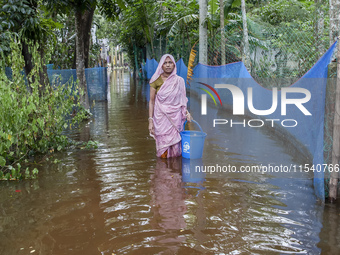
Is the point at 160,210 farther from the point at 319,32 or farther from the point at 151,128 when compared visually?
the point at 319,32

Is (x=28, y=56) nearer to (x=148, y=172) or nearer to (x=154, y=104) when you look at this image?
(x=154, y=104)

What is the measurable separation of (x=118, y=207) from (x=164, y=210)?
0.54 metres

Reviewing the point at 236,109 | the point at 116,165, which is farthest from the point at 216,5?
the point at 116,165

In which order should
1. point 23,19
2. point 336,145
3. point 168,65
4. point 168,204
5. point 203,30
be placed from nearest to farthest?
point 336,145
point 168,204
point 168,65
point 23,19
point 203,30

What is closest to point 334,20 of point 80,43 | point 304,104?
point 304,104

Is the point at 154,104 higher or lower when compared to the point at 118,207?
higher

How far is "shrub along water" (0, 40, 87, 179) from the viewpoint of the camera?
4.82m

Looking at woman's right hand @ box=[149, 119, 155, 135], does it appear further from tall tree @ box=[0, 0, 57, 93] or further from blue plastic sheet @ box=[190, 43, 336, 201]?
→ blue plastic sheet @ box=[190, 43, 336, 201]

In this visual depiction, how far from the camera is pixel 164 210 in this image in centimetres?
380

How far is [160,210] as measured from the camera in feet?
12.5

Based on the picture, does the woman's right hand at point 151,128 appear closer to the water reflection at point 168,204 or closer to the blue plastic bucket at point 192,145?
the blue plastic bucket at point 192,145

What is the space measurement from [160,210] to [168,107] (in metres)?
2.35

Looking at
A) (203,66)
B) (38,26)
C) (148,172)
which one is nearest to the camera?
(148,172)

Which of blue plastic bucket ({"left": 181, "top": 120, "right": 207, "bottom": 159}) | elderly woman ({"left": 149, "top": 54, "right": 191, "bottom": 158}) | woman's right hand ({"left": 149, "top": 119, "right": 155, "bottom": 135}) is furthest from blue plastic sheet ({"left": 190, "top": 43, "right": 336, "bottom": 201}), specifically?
woman's right hand ({"left": 149, "top": 119, "right": 155, "bottom": 135})
